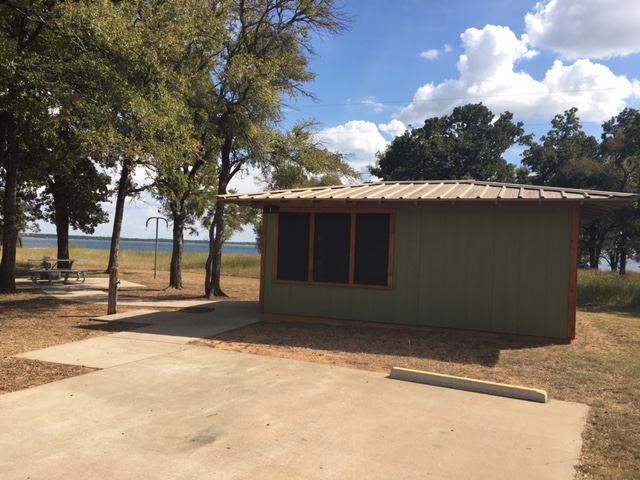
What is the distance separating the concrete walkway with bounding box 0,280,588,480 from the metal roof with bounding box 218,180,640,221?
135 inches

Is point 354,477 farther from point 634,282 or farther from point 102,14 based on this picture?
point 634,282

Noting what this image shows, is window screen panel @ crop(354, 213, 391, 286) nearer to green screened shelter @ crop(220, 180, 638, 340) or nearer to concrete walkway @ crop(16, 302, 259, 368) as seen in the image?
green screened shelter @ crop(220, 180, 638, 340)

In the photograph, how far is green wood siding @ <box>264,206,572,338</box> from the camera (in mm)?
7727

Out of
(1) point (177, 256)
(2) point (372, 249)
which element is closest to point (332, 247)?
(2) point (372, 249)

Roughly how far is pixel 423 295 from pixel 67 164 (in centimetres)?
1172

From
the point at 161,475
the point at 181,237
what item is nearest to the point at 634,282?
the point at 181,237

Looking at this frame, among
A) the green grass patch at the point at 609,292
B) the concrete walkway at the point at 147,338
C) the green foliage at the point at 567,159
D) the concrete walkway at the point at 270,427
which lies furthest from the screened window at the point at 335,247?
the green foliage at the point at 567,159

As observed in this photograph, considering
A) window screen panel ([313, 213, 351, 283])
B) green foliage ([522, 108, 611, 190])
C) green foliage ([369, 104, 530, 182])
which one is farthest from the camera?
green foliage ([369, 104, 530, 182])

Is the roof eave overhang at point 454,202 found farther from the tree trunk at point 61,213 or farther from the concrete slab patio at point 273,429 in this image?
the tree trunk at point 61,213

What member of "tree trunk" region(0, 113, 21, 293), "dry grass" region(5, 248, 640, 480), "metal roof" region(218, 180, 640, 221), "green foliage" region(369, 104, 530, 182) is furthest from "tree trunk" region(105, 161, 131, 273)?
"green foliage" region(369, 104, 530, 182)

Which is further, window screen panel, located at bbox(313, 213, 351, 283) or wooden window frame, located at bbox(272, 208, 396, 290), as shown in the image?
window screen panel, located at bbox(313, 213, 351, 283)

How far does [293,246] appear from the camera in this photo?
9.38 m

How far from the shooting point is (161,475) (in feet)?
10.3

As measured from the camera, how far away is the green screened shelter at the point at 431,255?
7.70 metres
